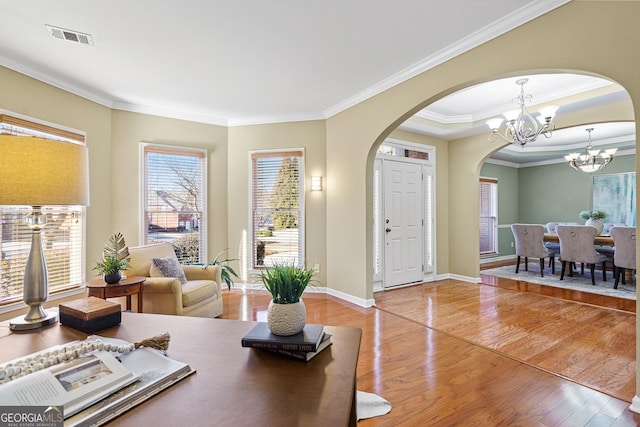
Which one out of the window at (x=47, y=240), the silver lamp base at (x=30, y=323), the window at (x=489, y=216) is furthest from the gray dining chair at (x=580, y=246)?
the window at (x=47, y=240)

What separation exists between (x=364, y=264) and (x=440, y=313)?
42.8 inches

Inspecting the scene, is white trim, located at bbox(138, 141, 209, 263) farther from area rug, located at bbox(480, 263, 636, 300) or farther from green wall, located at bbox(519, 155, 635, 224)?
green wall, located at bbox(519, 155, 635, 224)

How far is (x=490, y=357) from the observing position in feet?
8.65

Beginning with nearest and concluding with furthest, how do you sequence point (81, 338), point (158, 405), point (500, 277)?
point (158, 405) < point (81, 338) < point (500, 277)

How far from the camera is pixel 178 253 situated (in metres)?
4.54

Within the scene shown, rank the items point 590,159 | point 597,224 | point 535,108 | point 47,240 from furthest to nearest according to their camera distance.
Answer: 1. point 590,159
2. point 597,224
3. point 535,108
4. point 47,240

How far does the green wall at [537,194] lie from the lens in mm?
7359

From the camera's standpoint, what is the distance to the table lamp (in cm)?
124

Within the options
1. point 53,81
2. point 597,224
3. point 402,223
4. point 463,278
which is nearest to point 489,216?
point 597,224

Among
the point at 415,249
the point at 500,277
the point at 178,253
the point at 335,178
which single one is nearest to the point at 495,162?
the point at 500,277

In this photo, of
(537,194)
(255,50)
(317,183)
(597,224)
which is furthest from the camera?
(537,194)

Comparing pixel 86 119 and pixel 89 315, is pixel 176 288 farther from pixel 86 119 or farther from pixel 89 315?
pixel 86 119

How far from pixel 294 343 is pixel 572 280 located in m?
6.42

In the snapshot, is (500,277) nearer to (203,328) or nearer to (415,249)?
(415,249)
